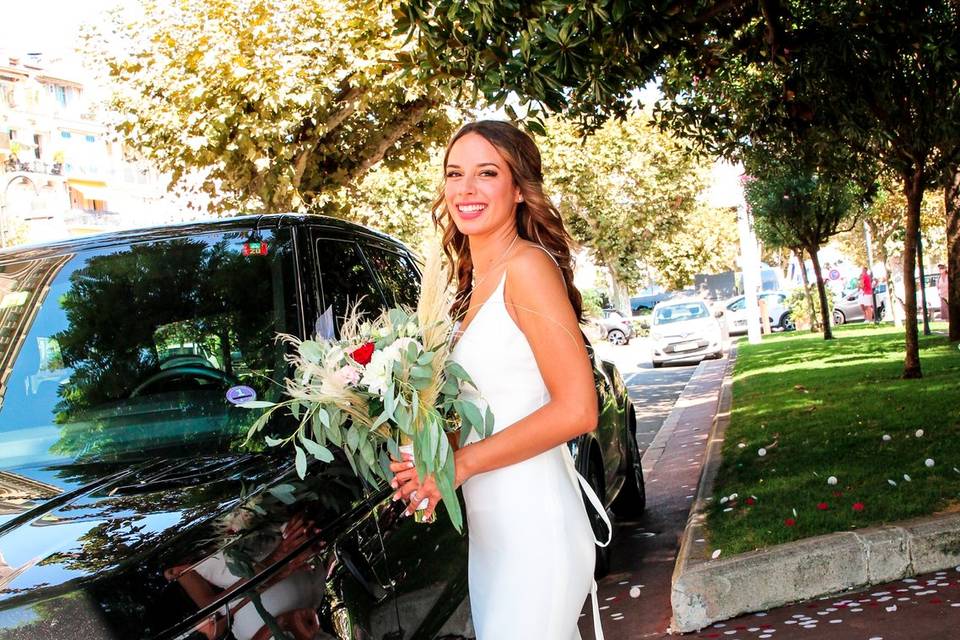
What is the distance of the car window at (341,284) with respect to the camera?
3646 mm

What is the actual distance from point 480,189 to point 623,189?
142 feet

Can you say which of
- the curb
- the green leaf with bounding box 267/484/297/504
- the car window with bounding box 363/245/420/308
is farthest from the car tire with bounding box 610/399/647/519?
the green leaf with bounding box 267/484/297/504

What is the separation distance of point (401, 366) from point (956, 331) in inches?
655

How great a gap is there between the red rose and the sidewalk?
128 inches

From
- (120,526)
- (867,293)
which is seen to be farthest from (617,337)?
(120,526)

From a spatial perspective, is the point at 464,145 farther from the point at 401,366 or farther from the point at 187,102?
the point at 187,102

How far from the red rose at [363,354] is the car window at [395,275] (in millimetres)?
1551

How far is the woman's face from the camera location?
9.80 ft

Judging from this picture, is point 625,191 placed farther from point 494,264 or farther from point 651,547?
point 494,264

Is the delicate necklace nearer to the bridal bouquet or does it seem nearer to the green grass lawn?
the bridal bouquet

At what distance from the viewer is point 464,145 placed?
303 centimetres

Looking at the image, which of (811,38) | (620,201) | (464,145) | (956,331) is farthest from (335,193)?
(620,201)

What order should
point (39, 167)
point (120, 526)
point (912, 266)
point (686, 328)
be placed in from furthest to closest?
1. point (39, 167)
2. point (686, 328)
3. point (912, 266)
4. point (120, 526)

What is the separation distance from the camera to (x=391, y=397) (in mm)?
2529
